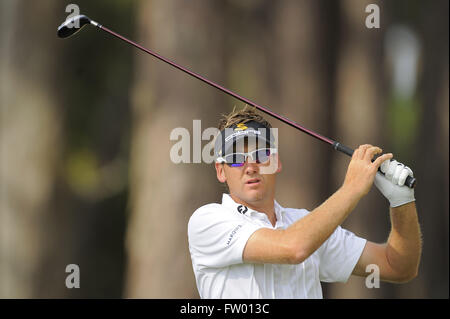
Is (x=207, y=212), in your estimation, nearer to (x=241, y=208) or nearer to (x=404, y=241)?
(x=241, y=208)

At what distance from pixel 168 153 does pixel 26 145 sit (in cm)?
358

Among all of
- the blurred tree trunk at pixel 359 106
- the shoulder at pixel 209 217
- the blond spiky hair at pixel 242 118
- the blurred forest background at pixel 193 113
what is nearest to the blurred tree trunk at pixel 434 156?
the blurred forest background at pixel 193 113

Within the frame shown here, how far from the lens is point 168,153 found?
26.2 ft

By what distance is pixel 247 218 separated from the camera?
13.9ft

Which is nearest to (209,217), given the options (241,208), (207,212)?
(207,212)

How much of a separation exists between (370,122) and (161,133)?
3109 mm

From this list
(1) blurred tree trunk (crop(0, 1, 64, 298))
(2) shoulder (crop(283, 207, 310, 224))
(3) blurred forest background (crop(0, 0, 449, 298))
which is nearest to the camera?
(2) shoulder (crop(283, 207, 310, 224))

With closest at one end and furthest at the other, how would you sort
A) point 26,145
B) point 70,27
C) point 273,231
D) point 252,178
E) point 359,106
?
point 273,231
point 252,178
point 70,27
point 359,106
point 26,145

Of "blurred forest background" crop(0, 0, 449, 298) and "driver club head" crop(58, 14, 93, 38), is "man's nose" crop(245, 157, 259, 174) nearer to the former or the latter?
"driver club head" crop(58, 14, 93, 38)

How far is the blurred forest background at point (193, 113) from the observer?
7.93 meters

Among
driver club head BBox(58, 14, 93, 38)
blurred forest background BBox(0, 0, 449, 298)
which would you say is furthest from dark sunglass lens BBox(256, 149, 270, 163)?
blurred forest background BBox(0, 0, 449, 298)

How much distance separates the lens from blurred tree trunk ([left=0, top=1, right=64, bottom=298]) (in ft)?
35.6

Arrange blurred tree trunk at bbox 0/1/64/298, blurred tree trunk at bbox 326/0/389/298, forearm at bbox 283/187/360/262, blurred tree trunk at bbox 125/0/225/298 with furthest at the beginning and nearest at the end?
blurred tree trunk at bbox 0/1/64/298
blurred tree trunk at bbox 326/0/389/298
blurred tree trunk at bbox 125/0/225/298
forearm at bbox 283/187/360/262

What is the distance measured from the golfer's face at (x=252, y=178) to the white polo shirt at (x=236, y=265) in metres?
0.09
